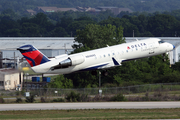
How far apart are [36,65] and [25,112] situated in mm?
6832

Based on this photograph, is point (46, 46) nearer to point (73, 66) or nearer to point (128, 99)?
point (128, 99)

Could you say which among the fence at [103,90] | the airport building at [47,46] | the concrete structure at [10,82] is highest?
the airport building at [47,46]

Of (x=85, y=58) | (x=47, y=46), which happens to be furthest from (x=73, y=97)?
(x=47, y=46)

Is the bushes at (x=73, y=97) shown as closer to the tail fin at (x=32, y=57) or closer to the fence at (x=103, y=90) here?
the fence at (x=103, y=90)

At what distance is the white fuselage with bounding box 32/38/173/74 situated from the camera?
56.7 metres

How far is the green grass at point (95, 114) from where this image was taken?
5188 cm

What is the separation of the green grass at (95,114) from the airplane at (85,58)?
19.2 ft

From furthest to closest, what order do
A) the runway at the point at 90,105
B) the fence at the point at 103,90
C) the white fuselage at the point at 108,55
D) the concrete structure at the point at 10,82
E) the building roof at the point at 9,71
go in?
the concrete structure at the point at 10,82 → the fence at the point at 103,90 → the building roof at the point at 9,71 → the runway at the point at 90,105 → the white fuselage at the point at 108,55

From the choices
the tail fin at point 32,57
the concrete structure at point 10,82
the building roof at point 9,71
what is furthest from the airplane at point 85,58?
the concrete structure at point 10,82

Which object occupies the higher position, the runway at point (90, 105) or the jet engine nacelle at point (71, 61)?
the jet engine nacelle at point (71, 61)

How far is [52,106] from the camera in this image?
63594 mm

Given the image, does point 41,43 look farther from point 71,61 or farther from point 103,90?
point 71,61

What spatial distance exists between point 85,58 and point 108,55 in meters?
3.83

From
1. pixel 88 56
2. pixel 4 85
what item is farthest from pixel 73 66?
pixel 4 85
